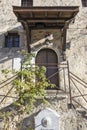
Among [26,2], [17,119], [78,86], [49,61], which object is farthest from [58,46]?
[17,119]

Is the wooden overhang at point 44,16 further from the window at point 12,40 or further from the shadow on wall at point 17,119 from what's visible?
the shadow on wall at point 17,119

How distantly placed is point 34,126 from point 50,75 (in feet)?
10.4

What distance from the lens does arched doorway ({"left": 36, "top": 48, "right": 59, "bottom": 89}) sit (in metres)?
11.7

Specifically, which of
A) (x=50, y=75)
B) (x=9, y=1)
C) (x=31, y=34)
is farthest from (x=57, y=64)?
(x=9, y=1)

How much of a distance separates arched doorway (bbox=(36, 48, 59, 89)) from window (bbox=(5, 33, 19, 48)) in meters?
1.32

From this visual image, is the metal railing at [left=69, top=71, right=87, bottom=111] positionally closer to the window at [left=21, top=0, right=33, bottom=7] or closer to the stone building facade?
the stone building facade

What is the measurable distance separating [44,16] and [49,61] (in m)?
2.35

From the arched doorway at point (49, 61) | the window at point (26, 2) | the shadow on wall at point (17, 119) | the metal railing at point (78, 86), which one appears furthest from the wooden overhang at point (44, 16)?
the shadow on wall at point (17, 119)

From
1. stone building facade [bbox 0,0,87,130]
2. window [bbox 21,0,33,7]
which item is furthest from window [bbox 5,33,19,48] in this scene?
window [bbox 21,0,33,7]

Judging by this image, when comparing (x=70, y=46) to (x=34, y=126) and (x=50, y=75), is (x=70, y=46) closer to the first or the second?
(x=50, y=75)

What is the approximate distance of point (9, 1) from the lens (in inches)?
520

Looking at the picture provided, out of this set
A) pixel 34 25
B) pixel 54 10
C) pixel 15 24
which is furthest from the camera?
pixel 15 24

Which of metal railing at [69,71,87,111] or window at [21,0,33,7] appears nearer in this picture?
metal railing at [69,71,87,111]

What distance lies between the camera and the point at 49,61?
1202 centimetres
